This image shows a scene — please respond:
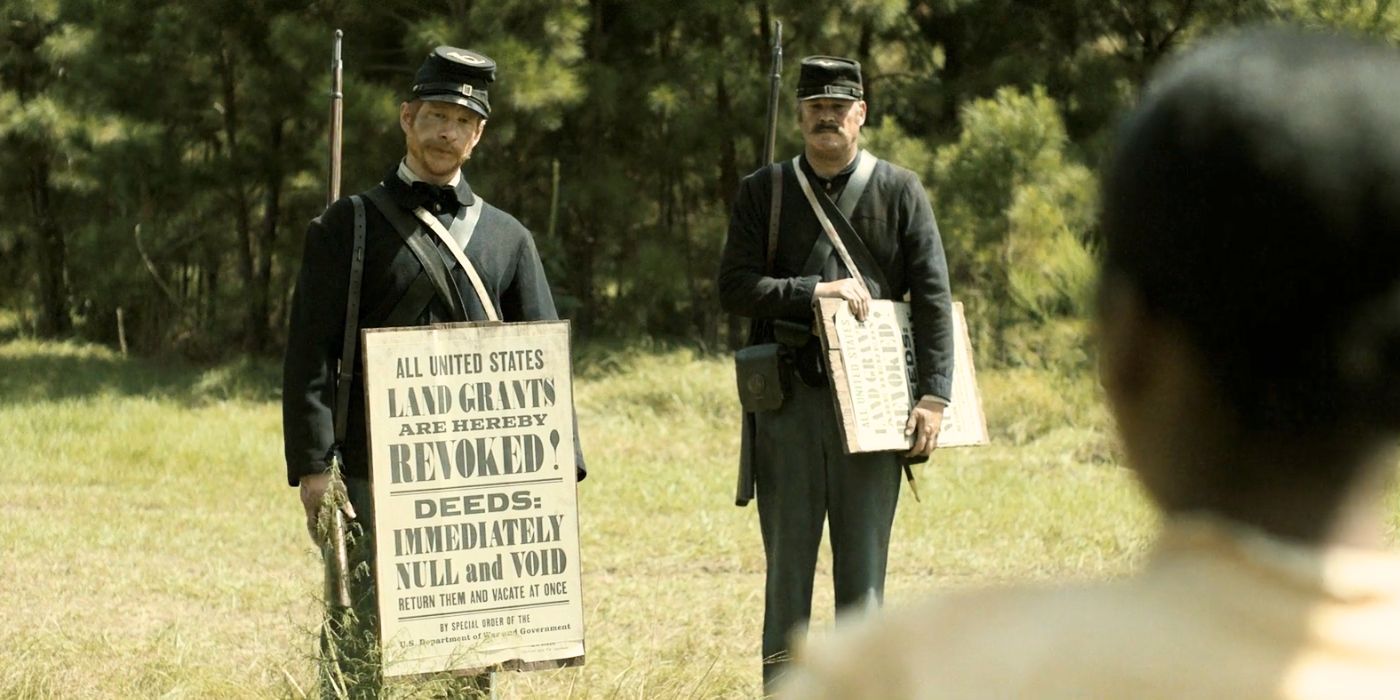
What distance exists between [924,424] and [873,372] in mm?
205

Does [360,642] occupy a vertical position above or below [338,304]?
below

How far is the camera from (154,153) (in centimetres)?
1603

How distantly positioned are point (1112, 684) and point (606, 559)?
24.1 ft

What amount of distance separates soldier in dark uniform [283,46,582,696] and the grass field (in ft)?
1.69

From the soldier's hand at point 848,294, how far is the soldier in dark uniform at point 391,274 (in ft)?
2.63

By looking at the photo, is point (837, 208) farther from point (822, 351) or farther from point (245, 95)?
point (245, 95)

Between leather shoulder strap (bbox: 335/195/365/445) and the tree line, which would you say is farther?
the tree line

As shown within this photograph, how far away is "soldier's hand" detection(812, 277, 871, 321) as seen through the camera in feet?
16.3

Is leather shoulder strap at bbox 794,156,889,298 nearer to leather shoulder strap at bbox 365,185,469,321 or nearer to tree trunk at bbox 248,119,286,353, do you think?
leather shoulder strap at bbox 365,185,469,321

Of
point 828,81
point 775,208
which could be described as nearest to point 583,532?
point 775,208

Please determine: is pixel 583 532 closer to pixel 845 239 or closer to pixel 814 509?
pixel 814 509

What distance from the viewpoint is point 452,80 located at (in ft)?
15.2

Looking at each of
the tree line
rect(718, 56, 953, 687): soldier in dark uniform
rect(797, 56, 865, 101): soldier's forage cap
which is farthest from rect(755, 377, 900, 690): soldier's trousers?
the tree line

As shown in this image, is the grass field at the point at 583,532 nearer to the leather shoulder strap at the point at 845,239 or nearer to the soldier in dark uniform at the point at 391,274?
the soldier in dark uniform at the point at 391,274
